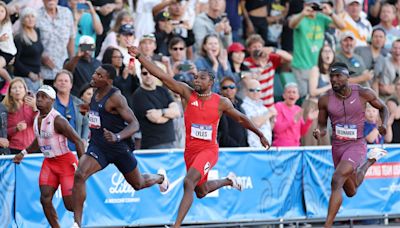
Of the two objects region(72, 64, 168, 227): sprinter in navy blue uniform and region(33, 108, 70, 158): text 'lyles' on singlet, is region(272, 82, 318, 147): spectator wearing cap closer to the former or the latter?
region(72, 64, 168, 227): sprinter in navy blue uniform

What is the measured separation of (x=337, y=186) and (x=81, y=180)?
374 cm

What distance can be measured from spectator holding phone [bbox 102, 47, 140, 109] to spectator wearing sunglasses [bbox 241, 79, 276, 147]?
2023 millimetres

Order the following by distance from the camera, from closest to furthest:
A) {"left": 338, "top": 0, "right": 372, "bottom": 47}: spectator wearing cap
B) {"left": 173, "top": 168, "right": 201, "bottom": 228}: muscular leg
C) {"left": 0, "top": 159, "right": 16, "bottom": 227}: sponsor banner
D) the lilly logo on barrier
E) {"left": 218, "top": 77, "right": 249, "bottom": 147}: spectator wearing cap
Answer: {"left": 173, "top": 168, "right": 201, "bottom": 228}: muscular leg
{"left": 0, "top": 159, "right": 16, "bottom": 227}: sponsor banner
the lilly logo on barrier
{"left": 218, "top": 77, "right": 249, "bottom": 147}: spectator wearing cap
{"left": 338, "top": 0, "right": 372, "bottom": 47}: spectator wearing cap

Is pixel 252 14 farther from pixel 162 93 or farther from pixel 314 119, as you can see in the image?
pixel 162 93

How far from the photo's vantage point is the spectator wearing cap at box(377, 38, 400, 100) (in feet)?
70.1

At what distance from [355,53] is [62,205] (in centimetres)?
809

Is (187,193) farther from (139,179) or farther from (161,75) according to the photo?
(161,75)

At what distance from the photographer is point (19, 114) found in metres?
16.7

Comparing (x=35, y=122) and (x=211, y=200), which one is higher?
(x=35, y=122)

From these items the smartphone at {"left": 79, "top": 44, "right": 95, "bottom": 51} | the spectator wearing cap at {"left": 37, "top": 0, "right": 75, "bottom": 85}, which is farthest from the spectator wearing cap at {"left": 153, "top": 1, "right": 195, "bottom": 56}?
the smartphone at {"left": 79, "top": 44, "right": 95, "bottom": 51}

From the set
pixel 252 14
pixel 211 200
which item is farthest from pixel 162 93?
pixel 252 14

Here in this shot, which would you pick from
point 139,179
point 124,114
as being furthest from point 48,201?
point 124,114

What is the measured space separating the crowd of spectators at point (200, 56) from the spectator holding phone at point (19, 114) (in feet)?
0.05

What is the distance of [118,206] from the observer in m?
16.9
